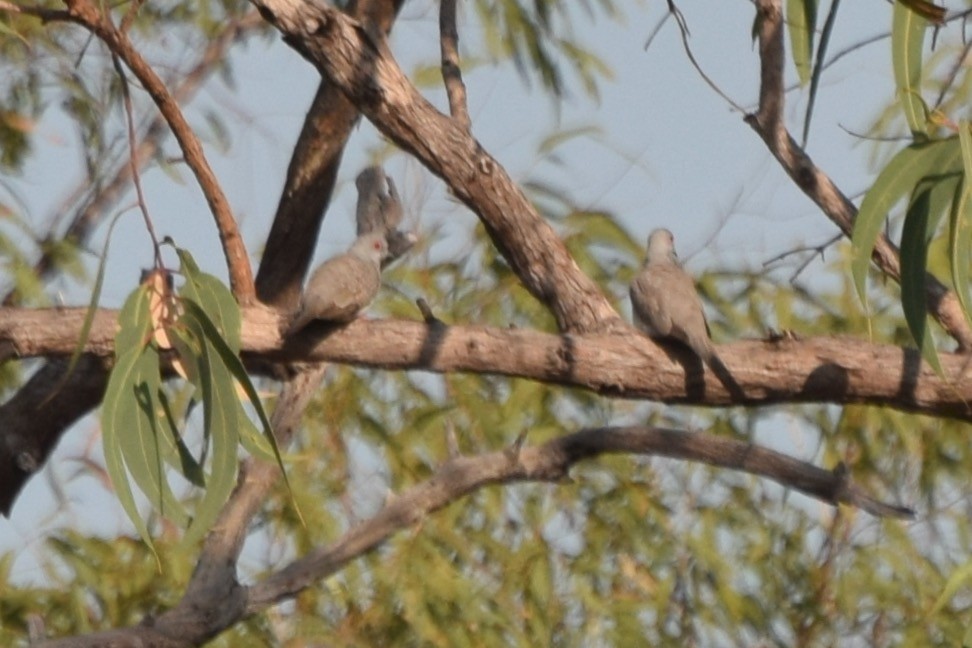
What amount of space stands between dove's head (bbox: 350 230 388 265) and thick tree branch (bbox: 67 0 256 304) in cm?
38

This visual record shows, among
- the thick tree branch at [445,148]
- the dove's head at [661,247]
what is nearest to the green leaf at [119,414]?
the thick tree branch at [445,148]

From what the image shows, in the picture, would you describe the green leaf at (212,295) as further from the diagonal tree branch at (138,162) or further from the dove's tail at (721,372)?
the diagonal tree branch at (138,162)

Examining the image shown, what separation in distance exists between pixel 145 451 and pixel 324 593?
61.0 inches

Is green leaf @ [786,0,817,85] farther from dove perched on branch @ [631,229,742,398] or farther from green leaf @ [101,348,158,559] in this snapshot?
green leaf @ [101,348,158,559]

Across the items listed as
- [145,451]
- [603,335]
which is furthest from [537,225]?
[145,451]

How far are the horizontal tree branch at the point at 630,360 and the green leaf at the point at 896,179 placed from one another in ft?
1.28

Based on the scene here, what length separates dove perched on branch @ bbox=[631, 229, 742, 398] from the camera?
3.31 meters

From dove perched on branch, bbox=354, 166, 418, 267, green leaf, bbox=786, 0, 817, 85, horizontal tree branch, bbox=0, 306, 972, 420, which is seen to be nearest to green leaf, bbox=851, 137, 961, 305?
green leaf, bbox=786, 0, 817, 85

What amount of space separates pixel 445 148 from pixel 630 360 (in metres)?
0.53

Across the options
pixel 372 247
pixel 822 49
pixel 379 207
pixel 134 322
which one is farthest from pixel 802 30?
pixel 379 207

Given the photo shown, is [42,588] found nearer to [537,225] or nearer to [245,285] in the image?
[245,285]

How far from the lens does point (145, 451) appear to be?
9.93 ft

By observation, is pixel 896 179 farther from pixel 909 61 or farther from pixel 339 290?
pixel 339 290

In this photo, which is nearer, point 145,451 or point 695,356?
point 145,451
